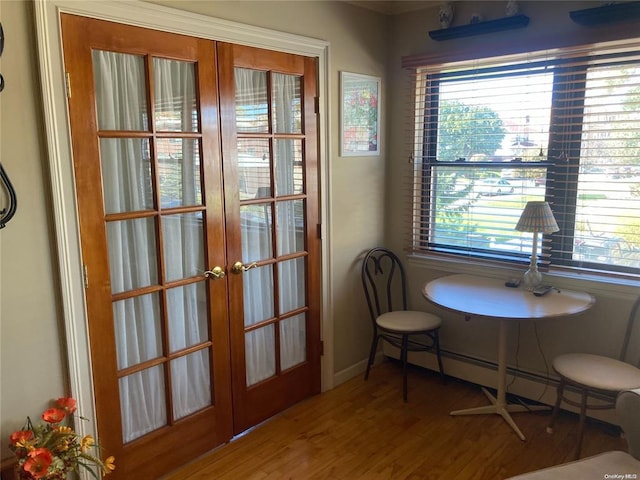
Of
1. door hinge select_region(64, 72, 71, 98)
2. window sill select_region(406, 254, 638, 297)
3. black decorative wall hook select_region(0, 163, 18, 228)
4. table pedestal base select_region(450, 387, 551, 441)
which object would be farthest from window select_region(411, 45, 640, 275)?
black decorative wall hook select_region(0, 163, 18, 228)

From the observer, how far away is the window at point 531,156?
2.67 meters

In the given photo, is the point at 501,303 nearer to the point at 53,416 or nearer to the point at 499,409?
the point at 499,409

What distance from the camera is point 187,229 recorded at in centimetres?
244

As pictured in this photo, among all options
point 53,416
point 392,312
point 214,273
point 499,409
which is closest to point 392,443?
point 499,409

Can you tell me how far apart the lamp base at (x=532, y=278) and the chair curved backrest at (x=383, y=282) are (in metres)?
0.88

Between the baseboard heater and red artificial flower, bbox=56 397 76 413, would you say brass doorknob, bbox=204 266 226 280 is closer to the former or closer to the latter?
red artificial flower, bbox=56 397 76 413

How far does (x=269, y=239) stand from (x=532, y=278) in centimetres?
150

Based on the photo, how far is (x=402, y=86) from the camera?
341 cm

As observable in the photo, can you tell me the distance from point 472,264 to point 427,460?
4.11ft

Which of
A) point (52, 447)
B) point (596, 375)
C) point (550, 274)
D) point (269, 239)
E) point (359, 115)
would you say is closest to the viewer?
point (52, 447)

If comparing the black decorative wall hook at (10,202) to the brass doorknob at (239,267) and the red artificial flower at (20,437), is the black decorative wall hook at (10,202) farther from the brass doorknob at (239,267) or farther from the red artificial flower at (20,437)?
the brass doorknob at (239,267)

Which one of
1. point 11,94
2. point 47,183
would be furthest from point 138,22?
point 47,183

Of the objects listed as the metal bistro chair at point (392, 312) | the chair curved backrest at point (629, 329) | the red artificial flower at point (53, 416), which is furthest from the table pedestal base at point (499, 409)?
the red artificial flower at point (53, 416)

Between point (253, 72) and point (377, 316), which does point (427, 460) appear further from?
point (253, 72)
